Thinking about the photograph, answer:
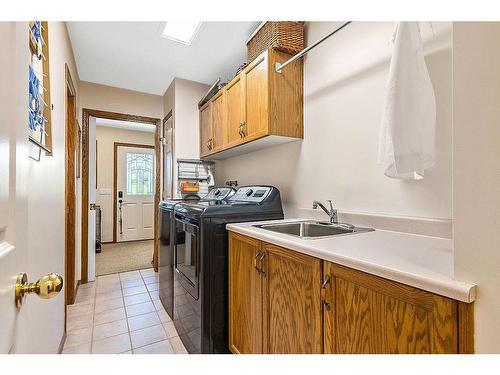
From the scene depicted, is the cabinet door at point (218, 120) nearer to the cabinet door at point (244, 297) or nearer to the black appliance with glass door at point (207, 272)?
the black appliance with glass door at point (207, 272)

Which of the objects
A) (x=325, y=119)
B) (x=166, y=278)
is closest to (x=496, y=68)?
(x=325, y=119)

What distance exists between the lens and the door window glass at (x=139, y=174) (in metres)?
5.20

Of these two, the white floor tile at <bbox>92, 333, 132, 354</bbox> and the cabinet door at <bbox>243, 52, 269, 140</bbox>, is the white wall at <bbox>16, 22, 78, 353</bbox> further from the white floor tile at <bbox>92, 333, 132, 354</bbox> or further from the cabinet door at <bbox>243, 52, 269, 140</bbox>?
the cabinet door at <bbox>243, 52, 269, 140</bbox>

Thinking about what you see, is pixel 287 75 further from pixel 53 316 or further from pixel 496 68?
pixel 53 316

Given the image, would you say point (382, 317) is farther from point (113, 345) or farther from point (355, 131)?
point (113, 345)

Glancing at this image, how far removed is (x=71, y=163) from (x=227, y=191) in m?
1.53

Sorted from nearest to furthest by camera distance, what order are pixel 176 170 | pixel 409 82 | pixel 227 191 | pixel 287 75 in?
pixel 409 82 < pixel 287 75 < pixel 227 191 < pixel 176 170

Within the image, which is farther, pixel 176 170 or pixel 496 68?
pixel 176 170

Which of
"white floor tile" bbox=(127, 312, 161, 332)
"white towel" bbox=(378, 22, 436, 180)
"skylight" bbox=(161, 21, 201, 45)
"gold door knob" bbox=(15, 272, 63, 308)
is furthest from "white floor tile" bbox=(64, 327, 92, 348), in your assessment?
"skylight" bbox=(161, 21, 201, 45)

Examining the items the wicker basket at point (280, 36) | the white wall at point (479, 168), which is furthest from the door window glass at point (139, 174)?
the white wall at point (479, 168)

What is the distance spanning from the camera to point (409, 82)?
3.48ft

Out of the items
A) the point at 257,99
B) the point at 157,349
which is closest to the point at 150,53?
the point at 257,99

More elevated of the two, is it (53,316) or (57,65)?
(57,65)

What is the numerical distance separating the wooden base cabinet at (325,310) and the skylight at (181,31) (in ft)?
5.72
